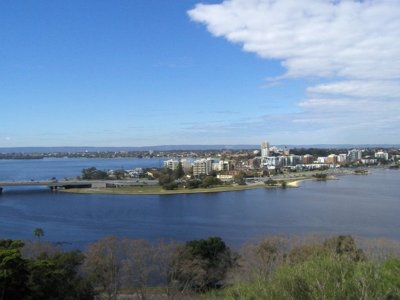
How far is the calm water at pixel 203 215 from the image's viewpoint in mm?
9906

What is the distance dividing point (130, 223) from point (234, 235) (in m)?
3.15

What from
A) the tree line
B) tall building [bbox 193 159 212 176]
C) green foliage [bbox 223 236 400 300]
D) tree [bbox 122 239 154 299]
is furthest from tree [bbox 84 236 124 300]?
→ tall building [bbox 193 159 212 176]

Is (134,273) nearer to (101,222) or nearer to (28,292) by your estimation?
(28,292)

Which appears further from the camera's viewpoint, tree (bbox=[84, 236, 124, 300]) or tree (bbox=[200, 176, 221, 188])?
tree (bbox=[200, 176, 221, 188])

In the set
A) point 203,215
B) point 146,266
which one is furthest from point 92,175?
point 146,266

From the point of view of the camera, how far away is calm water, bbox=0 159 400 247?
390 inches

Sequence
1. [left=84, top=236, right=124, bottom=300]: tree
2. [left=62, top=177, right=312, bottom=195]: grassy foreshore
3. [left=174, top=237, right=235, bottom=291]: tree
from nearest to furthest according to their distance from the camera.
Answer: [left=84, top=236, right=124, bottom=300]: tree
[left=174, top=237, right=235, bottom=291]: tree
[left=62, top=177, right=312, bottom=195]: grassy foreshore

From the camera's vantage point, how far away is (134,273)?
4.71 m

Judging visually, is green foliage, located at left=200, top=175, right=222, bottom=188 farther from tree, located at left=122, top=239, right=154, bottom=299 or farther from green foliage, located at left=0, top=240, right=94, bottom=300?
green foliage, located at left=0, top=240, right=94, bottom=300

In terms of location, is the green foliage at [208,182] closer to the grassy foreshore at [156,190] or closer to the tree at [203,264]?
the grassy foreshore at [156,190]

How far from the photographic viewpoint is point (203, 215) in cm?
1288

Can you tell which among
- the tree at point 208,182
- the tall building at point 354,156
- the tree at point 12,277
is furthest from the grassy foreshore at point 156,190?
the tall building at point 354,156

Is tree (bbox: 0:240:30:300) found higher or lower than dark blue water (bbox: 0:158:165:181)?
higher

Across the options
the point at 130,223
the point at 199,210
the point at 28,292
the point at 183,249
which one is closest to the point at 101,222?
the point at 130,223
